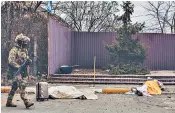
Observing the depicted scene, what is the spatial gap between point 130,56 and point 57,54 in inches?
167

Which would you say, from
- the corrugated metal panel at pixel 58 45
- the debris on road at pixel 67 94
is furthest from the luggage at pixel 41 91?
the corrugated metal panel at pixel 58 45

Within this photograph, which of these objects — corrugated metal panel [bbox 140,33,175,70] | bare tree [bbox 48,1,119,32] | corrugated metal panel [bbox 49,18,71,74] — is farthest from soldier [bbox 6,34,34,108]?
bare tree [bbox 48,1,119,32]

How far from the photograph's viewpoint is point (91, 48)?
73.4 feet

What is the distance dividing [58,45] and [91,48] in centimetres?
459

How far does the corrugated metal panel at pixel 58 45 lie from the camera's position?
1644cm

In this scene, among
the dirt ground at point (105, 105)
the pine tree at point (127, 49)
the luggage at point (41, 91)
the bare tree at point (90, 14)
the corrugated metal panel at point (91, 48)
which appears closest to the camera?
the dirt ground at point (105, 105)

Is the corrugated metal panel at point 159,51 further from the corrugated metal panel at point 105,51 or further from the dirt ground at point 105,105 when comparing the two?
the dirt ground at point 105,105

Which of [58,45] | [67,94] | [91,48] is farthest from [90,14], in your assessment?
[67,94]

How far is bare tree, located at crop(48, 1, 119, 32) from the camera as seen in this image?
28922 mm

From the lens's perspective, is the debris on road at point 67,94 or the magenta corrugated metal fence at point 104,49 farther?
the magenta corrugated metal fence at point 104,49

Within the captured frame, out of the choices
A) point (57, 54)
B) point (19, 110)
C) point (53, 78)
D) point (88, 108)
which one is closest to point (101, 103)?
point (88, 108)

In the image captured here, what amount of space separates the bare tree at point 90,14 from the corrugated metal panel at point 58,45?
25.4 ft

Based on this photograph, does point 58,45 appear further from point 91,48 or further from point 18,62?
point 18,62

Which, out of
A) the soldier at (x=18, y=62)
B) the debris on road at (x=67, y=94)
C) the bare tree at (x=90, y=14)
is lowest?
the debris on road at (x=67, y=94)
